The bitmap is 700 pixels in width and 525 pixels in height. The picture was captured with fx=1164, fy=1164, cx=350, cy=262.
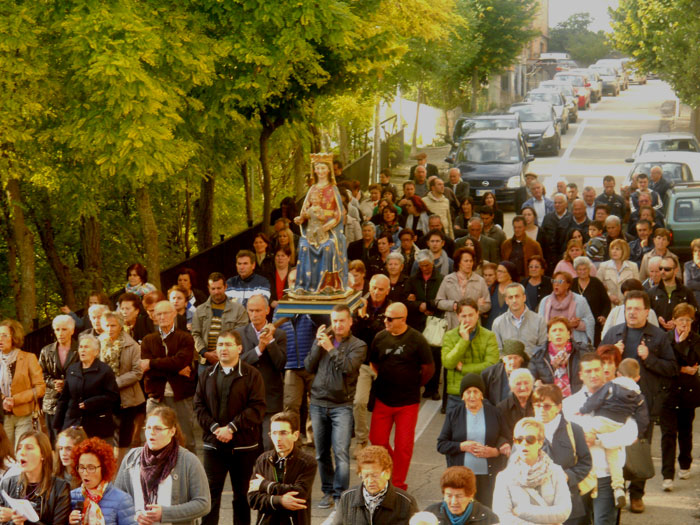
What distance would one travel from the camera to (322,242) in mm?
13414

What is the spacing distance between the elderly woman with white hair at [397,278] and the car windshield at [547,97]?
37.4 metres

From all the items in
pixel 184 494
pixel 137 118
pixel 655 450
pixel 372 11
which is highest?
pixel 372 11

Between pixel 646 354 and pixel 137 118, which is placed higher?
pixel 137 118

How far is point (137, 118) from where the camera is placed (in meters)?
14.5

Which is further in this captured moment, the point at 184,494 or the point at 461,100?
the point at 461,100

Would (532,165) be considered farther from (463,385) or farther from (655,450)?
(463,385)

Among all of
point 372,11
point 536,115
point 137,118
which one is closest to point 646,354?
point 137,118

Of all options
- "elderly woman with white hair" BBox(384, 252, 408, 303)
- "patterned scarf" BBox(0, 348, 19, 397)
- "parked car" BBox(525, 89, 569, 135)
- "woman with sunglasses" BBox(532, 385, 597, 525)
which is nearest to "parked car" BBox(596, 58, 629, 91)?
"parked car" BBox(525, 89, 569, 135)

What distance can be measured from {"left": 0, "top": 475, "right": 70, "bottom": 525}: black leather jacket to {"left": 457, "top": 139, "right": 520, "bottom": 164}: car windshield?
72.2 ft

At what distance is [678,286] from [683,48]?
23654 millimetres

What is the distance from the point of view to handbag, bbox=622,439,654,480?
32.6 feet

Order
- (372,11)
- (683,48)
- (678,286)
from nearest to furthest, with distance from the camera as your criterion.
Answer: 1. (678,286)
2. (372,11)
3. (683,48)

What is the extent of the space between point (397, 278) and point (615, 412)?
5.42m

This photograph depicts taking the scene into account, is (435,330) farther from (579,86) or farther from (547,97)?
(579,86)
